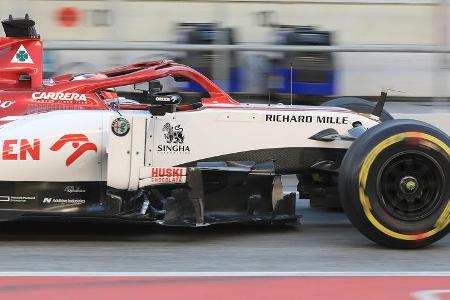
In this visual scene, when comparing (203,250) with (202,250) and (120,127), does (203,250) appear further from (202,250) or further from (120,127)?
(120,127)

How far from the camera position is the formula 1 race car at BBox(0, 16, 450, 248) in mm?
5949

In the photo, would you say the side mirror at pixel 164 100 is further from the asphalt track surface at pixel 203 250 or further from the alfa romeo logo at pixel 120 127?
the asphalt track surface at pixel 203 250

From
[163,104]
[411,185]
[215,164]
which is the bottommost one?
[411,185]

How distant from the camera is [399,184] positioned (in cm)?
600

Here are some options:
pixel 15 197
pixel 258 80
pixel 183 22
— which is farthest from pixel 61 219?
pixel 183 22

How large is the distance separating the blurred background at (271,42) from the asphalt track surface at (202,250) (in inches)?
143

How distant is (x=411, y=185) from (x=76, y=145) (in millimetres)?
2395

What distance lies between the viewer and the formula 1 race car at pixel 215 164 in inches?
234

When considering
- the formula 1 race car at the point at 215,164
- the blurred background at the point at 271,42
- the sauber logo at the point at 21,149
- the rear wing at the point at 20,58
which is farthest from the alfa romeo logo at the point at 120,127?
the blurred background at the point at 271,42

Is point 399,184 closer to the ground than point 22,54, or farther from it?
closer to the ground

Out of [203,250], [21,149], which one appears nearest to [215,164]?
[203,250]

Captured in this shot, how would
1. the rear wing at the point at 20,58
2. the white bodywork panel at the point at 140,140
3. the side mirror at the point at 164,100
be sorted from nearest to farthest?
the white bodywork panel at the point at 140,140
the side mirror at the point at 164,100
the rear wing at the point at 20,58

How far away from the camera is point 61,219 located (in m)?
6.26

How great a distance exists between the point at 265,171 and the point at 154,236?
975 millimetres
